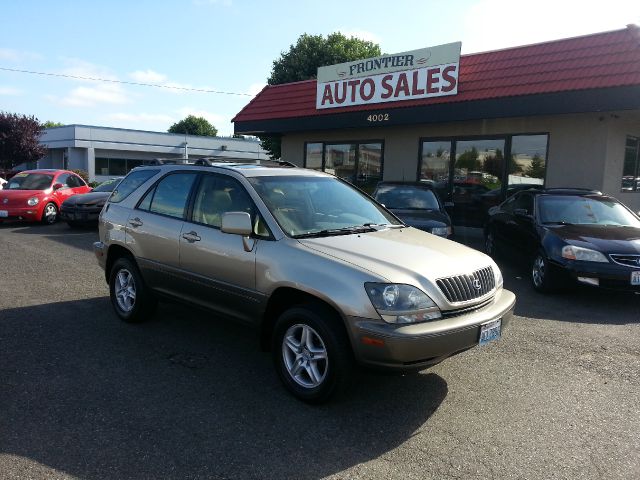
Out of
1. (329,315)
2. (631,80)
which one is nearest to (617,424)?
(329,315)

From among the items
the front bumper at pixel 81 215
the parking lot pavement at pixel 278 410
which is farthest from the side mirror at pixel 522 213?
the front bumper at pixel 81 215

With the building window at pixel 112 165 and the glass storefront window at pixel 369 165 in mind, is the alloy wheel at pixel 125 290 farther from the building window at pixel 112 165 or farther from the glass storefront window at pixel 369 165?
the building window at pixel 112 165

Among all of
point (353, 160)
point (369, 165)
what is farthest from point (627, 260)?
point (353, 160)

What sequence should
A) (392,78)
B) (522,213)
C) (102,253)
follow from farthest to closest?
(392,78)
(522,213)
(102,253)

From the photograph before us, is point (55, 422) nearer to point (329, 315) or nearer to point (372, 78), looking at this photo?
point (329, 315)

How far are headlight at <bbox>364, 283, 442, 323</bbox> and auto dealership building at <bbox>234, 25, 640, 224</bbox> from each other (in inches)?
315

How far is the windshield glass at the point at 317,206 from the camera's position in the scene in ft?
13.8

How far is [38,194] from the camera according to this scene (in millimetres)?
13883

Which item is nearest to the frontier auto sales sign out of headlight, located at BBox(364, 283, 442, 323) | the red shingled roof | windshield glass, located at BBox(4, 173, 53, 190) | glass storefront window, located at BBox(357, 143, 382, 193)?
the red shingled roof

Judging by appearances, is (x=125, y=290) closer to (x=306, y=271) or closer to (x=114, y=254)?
(x=114, y=254)

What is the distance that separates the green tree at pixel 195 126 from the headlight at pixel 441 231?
6903 centimetres

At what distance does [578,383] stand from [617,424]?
0.68 meters

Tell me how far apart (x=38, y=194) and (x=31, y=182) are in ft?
3.00

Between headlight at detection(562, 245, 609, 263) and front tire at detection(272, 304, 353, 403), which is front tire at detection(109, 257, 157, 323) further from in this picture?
headlight at detection(562, 245, 609, 263)
